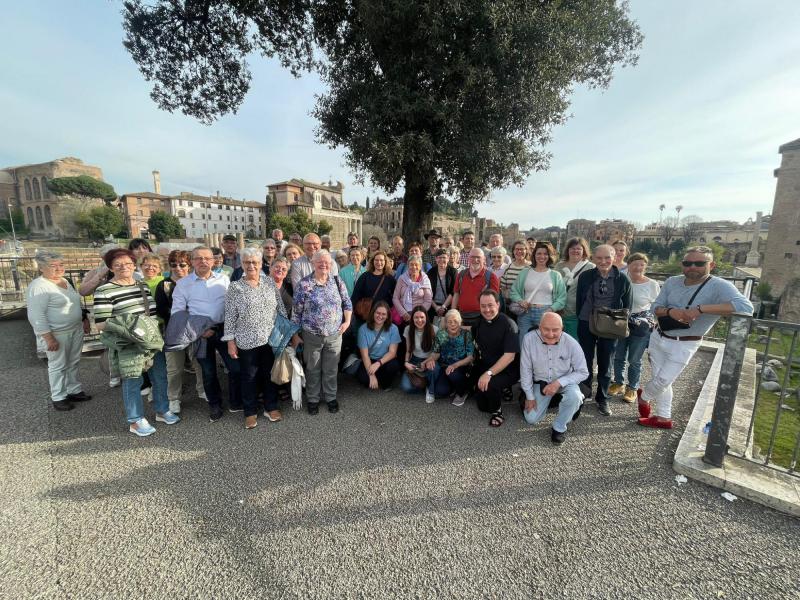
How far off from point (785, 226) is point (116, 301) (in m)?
41.0

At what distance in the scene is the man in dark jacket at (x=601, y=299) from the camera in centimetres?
405

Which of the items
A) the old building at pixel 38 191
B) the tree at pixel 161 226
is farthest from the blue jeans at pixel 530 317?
the old building at pixel 38 191

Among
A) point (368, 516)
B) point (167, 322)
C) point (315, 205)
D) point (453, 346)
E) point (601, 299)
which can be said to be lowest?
point (368, 516)

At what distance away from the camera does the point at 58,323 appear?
3912 mm

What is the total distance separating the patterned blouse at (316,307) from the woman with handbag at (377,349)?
0.63 m

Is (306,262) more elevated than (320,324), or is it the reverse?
(306,262)

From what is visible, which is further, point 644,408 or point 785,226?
point 785,226

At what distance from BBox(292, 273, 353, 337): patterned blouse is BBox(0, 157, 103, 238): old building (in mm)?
87399

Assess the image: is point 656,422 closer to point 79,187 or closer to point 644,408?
point 644,408

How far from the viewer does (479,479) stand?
2979mm

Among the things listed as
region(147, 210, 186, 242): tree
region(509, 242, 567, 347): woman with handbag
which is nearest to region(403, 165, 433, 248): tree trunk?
region(509, 242, 567, 347): woman with handbag

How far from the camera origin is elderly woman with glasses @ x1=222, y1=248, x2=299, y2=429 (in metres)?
3.68

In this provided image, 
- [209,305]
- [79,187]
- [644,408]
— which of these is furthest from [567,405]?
[79,187]

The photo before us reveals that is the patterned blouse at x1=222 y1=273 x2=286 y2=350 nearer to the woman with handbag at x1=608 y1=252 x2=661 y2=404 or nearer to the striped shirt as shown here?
the striped shirt
